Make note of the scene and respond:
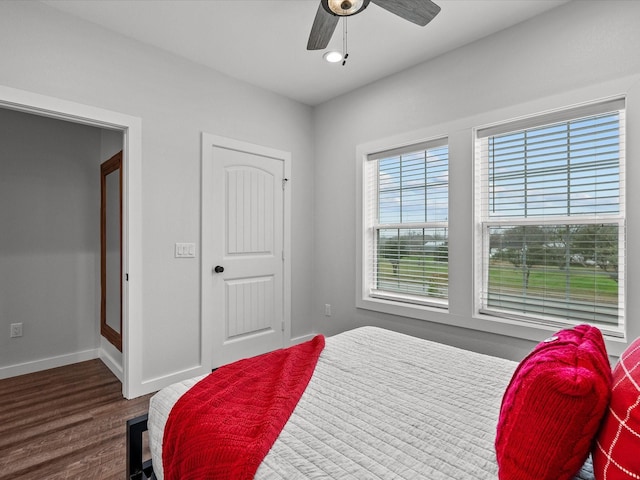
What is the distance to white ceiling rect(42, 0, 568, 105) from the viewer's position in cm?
226

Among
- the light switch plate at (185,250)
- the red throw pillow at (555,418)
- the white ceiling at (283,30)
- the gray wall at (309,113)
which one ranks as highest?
the white ceiling at (283,30)

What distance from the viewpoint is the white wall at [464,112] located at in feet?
6.77

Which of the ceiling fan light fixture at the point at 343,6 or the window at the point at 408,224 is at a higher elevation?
the ceiling fan light fixture at the point at 343,6

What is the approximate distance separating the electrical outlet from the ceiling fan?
11.3 ft

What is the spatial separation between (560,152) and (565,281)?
2.80 feet

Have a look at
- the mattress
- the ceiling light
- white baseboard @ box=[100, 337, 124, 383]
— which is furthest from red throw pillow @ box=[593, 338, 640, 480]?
white baseboard @ box=[100, 337, 124, 383]

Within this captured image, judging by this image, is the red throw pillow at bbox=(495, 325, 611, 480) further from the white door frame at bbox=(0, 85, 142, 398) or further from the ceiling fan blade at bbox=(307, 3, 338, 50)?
the white door frame at bbox=(0, 85, 142, 398)

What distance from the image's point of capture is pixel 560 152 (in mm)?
2322

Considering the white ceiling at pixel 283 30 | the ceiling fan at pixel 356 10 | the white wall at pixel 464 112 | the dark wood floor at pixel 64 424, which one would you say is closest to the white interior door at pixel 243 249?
the white wall at pixel 464 112

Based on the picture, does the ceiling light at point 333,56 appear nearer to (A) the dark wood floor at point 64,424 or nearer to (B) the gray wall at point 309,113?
(B) the gray wall at point 309,113

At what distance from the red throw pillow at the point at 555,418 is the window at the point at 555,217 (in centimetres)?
158

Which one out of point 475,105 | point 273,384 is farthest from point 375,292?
point 273,384

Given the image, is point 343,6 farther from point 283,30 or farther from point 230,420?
point 230,420

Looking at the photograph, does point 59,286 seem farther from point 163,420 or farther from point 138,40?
point 163,420
